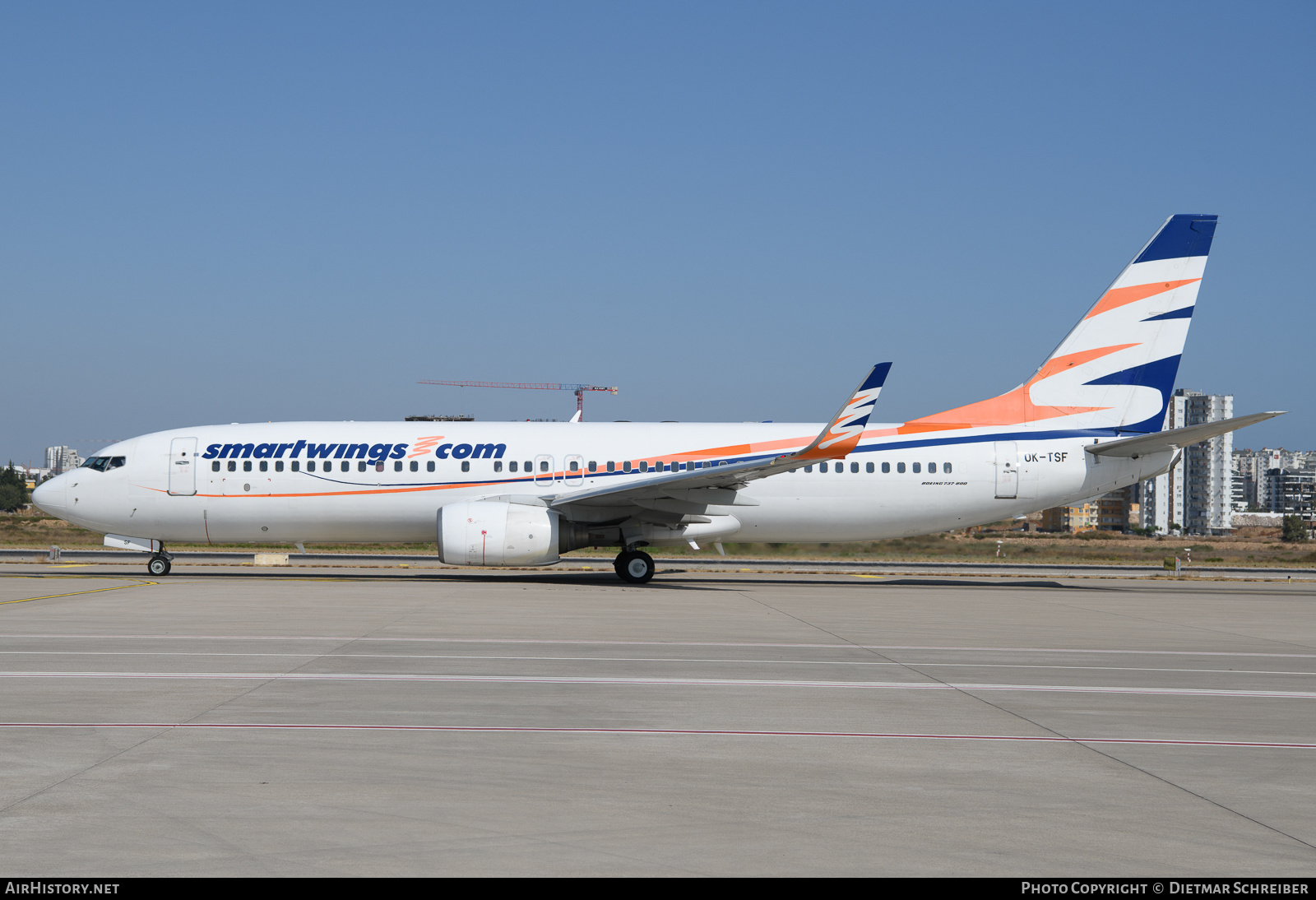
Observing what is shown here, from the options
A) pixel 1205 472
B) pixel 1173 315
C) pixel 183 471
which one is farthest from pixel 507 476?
pixel 1205 472

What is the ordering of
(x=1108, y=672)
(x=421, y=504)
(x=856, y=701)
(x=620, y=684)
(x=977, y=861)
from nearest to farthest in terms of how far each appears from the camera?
(x=977, y=861) < (x=856, y=701) < (x=620, y=684) < (x=1108, y=672) < (x=421, y=504)

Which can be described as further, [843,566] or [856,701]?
[843,566]

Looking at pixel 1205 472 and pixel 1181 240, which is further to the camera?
pixel 1205 472

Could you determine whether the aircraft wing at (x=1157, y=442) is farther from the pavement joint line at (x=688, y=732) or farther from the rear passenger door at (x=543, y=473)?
the pavement joint line at (x=688, y=732)

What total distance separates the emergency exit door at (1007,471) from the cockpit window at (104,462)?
19.7m

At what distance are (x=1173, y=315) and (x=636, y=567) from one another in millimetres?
13548

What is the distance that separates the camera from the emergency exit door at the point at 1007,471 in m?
24.3

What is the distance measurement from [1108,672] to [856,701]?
3756 millimetres

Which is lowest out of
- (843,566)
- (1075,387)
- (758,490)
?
(843,566)

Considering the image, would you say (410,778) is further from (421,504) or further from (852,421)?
(421,504)

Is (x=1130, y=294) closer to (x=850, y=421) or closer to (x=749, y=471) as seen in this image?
(x=850, y=421)

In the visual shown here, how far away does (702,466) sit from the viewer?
24.0 meters

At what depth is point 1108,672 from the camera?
37.1 feet
